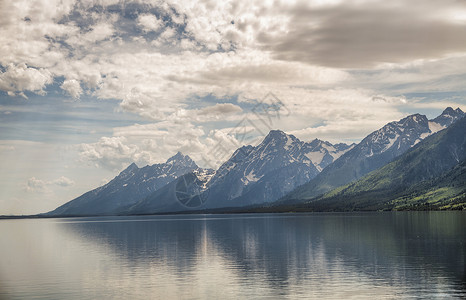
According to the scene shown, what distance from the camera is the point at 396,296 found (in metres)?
60.6

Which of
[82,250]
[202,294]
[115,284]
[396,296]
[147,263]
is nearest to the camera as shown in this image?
[396,296]

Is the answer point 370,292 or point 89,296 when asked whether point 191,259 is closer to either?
point 89,296

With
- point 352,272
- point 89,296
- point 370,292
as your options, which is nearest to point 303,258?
point 352,272

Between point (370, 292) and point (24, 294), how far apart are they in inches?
2006

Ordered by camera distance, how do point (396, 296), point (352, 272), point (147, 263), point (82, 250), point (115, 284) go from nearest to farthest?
point (396, 296), point (115, 284), point (352, 272), point (147, 263), point (82, 250)

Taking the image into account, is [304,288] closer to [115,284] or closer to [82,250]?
[115,284]

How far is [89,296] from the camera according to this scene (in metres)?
65.9

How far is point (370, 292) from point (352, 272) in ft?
57.0

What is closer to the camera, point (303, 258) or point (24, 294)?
point (24, 294)

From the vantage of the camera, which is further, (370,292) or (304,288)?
(304,288)

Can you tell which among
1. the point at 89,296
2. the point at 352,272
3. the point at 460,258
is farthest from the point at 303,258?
the point at 89,296

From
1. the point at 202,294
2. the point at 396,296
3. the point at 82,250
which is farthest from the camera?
the point at 82,250

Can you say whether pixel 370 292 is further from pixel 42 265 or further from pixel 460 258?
pixel 42 265

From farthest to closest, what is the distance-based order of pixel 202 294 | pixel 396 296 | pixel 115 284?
pixel 115 284 → pixel 202 294 → pixel 396 296
